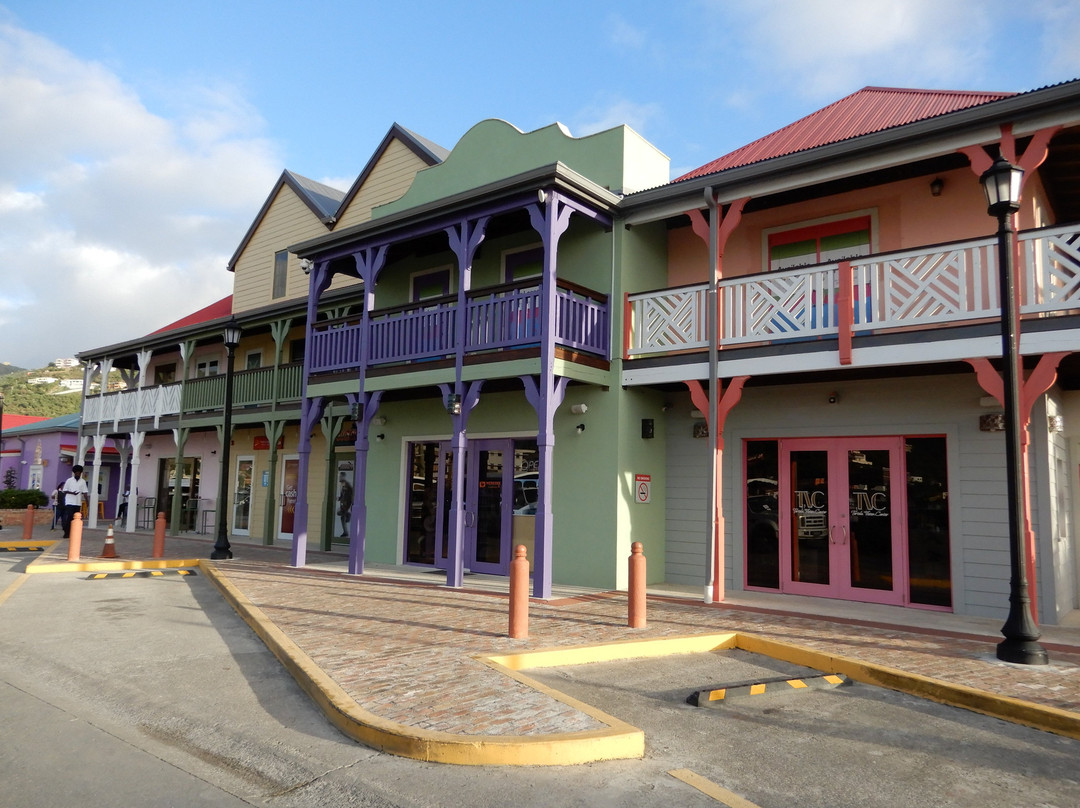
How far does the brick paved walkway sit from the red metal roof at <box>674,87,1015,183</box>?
6.86 metres

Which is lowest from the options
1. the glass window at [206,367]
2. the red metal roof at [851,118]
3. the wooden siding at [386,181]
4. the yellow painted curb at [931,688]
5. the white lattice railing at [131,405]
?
the yellow painted curb at [931,688]

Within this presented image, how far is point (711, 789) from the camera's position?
4188 mm

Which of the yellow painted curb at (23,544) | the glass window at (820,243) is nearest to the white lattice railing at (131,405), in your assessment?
the yellow painted curb at (23,544)

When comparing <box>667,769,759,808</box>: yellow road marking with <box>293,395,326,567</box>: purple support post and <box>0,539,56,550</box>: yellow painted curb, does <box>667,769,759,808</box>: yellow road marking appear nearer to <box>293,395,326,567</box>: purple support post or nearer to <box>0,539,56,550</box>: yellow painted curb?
<box>293,395,326,567</box>: purple support post

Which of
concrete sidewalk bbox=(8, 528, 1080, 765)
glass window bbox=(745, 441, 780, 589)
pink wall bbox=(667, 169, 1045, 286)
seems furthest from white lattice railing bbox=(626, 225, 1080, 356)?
concrete sidewalk bbox=(8, 528, 1080, 765)

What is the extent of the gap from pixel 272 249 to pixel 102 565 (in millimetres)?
Answer: 11990

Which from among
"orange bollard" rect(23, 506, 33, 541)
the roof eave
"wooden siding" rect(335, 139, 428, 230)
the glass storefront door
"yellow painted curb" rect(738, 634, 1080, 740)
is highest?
"wooden siding" rect(335, 139, 428, 230)

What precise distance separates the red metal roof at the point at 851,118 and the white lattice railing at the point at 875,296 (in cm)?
224

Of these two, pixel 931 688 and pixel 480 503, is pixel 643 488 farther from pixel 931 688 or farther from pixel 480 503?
pixel 931 688

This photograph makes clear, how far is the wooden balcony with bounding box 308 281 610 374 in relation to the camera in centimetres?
1133

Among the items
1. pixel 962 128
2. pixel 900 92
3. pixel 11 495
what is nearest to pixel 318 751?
pixel 962 128

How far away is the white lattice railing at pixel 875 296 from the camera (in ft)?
28.5

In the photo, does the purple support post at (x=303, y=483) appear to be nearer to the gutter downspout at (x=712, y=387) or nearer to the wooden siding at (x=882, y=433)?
the wooden siding at (x=882, y=433)

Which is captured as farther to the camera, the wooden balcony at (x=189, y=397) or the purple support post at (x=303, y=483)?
the wooden balcony at (x=189, y=397)
